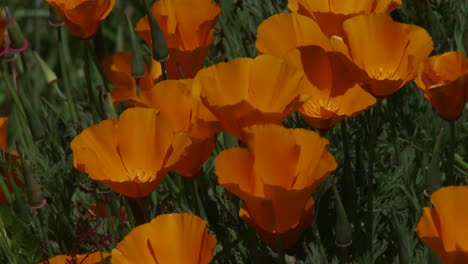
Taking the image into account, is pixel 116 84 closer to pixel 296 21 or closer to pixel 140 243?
pixel 296 21

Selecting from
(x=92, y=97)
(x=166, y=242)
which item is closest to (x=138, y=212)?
(x=166, y=242)

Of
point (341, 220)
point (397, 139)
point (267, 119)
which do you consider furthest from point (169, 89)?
point (397, 139)

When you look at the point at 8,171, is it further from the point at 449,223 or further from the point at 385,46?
the point at 449,223

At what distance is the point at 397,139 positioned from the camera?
215cm

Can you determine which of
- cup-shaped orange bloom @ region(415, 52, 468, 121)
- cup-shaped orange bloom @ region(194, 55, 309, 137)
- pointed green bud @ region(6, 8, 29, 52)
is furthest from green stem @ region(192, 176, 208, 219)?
pointed green bud @ region(6, 8, 29, 52)

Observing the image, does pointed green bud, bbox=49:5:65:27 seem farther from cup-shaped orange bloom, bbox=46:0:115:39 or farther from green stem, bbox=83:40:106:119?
cup-shaped orange bloom, bbox=46:0:115:39

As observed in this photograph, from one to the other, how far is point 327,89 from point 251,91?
20 centimetres

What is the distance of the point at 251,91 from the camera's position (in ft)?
5.63

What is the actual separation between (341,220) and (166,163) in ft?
1.05

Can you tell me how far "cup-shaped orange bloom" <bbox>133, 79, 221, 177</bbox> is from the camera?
1709mm

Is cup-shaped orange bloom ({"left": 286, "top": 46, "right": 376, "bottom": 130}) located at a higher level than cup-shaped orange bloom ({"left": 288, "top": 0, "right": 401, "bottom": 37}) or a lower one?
lower

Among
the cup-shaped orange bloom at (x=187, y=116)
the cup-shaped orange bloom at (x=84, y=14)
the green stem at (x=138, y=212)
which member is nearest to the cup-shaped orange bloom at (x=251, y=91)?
the cup-shaped orange bloom at (x=187, y=116)

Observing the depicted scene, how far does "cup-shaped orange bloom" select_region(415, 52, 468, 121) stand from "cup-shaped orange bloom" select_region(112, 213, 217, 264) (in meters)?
0.48

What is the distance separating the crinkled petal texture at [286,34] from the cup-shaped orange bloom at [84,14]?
0.45 metres
